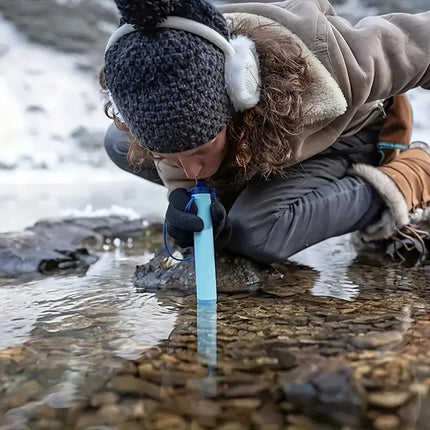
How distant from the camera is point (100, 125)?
492cm

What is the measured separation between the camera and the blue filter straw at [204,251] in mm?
945

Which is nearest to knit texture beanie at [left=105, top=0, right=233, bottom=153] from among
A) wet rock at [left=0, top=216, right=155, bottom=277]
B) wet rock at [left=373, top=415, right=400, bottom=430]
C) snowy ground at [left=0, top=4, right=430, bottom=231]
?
wet rock at [left=373, top=415, right=400, bottom=430]

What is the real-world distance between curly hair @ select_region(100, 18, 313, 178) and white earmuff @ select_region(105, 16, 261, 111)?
0.02 meters

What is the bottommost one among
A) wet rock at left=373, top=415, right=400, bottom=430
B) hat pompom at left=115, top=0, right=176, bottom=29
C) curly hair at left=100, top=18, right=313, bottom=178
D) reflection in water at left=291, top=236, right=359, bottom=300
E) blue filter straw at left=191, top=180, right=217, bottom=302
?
reflection in water at left=291, top=236, right=359, bottom=300

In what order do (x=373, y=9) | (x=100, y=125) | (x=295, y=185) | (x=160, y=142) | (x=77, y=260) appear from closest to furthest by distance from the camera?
(x=160, y=142), (x=295, y=185), (x=77, y=260), (x=100, y=125), (x=373, y=9)

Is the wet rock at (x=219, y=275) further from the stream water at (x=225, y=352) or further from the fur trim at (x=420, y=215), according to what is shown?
the fur trim at (x=420, y=215)

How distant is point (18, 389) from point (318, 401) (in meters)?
0.30

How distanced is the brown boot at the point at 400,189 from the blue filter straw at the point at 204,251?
1.42 ft

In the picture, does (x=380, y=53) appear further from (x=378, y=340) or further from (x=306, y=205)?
(x=378, y=340)

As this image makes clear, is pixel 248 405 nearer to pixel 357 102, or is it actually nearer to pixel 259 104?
pixel 259 104

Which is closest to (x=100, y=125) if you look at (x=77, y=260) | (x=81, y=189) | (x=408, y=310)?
(x=81, y=189)

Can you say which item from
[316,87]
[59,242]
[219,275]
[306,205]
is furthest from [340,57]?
[59,242]

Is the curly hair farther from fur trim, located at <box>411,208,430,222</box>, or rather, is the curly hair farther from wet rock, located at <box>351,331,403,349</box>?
fur trim, located at <box>411,208,430,222</box>

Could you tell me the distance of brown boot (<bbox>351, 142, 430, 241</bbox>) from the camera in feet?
4.01
